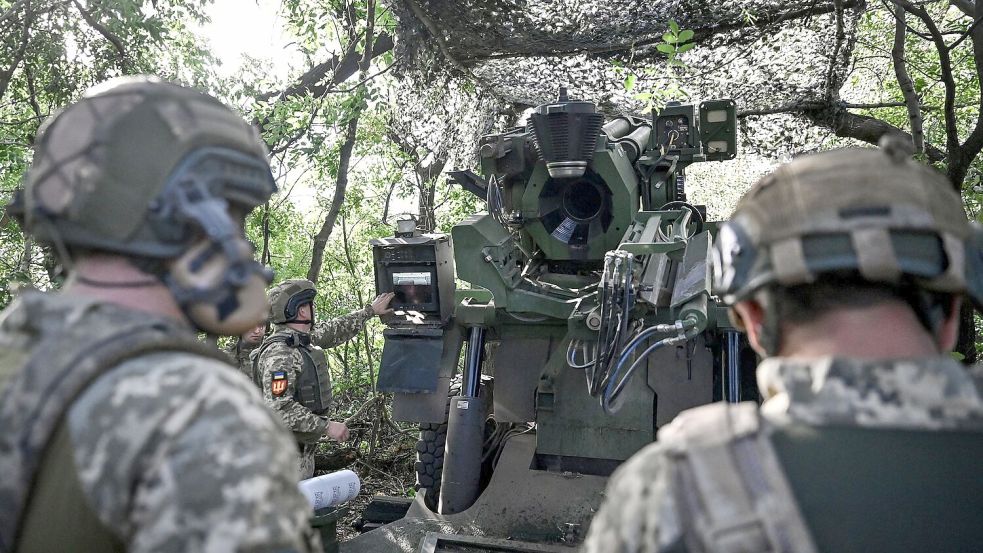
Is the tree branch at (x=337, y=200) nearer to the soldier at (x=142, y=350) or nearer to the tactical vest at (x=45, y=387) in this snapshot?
the soldier at (x=142, y=350)

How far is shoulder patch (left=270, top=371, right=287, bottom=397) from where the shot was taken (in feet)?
17.9

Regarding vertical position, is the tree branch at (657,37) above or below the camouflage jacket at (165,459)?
above

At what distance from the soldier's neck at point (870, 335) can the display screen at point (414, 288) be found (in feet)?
15.0

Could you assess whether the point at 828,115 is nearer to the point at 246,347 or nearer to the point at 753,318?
the point at 246,347

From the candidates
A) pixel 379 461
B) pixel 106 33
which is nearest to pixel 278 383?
pixel 379 461

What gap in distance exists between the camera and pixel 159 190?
1.65 meters

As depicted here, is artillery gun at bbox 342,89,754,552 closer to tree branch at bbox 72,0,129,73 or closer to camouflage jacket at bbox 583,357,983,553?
tree branch at bbox 72,0,129,73

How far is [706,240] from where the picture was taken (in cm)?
514

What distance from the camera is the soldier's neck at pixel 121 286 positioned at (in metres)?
1.67

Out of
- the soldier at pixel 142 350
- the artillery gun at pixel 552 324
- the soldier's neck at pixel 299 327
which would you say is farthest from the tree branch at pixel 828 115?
the soldier at pixel 142 350

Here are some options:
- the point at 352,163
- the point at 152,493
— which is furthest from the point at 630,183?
the point at 352,163

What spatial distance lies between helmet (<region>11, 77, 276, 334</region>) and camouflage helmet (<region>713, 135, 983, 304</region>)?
1031mm

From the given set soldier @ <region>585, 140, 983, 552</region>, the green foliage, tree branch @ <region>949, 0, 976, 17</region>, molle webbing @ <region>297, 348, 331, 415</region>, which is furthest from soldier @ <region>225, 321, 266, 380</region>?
tree branch @ <region>949, 0, 976, 17</region>

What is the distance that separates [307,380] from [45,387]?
4265 millimetres
